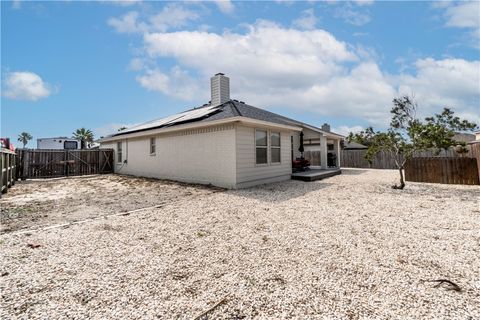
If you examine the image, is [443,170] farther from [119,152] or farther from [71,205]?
[119,152]

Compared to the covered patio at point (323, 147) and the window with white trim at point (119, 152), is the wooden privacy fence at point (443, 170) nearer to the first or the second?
the covered patio at point (323, 147)

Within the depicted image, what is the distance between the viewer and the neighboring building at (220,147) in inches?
332

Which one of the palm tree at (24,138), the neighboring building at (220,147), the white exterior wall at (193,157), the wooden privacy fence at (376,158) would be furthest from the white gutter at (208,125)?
the palm tree at (24,138)

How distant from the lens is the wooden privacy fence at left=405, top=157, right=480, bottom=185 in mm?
9125

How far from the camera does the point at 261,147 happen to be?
948cm

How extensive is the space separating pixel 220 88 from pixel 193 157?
15.4ft

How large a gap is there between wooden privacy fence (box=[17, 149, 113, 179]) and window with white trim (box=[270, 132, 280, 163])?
12035 millimetres

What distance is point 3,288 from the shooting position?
7.92ft

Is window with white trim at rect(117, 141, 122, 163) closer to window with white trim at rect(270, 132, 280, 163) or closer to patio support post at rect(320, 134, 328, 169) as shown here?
window with white trim at rect(270, 132, 280, 163)

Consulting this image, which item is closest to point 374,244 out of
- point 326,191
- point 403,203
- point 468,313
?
point 468,313

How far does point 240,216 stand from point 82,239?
116 inches

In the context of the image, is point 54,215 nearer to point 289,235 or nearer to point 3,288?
point 3,288

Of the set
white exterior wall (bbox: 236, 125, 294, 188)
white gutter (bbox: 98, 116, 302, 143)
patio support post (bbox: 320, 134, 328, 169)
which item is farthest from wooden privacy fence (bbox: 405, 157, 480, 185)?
white exterior wall (bbox: 236, 125, 294, 188)

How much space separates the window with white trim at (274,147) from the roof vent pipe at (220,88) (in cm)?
405
